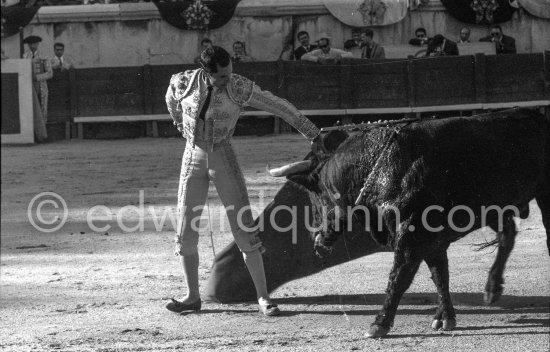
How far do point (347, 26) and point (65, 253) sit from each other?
30.4ft

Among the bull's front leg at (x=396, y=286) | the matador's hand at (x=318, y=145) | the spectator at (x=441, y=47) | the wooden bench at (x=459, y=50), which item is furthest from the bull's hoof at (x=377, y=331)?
the wooden bench at (x=459, y=50)

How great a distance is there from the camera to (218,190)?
4.71 meters

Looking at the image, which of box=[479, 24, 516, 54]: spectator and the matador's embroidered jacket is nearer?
the matador's embroidered jacket

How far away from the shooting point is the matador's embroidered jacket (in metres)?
4.61

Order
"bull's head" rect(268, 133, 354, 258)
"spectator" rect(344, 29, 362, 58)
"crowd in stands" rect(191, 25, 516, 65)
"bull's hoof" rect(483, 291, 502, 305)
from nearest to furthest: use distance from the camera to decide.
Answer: "bull's head" rect(268, 133, 354, 258)
"bull's hoof" rect(483, 291, 502, 305)
"crowd in stands" rect(191, 25, 516, 65)
"spectator" rect(344, 29, 362, 58)

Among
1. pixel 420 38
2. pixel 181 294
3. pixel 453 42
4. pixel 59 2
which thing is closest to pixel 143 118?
pixel 59 2

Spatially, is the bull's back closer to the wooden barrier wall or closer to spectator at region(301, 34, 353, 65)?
the wooden barrier wall

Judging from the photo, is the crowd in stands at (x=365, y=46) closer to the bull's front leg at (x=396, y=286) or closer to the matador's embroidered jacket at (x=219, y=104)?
the matador's embroidered jacket at (x=219, y=104)

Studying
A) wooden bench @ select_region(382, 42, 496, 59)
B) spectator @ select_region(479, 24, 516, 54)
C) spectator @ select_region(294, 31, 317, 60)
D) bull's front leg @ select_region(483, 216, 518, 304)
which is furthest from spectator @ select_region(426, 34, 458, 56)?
bull's front leg @ select_region(483, 216, 518, 304)

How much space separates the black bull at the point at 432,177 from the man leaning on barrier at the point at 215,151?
281mm

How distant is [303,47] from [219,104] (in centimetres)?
970

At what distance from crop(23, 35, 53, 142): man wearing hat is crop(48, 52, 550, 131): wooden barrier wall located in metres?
0.19

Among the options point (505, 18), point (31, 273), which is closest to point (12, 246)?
point (31, 273)

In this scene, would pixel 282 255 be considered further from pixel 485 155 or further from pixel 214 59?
pixel 485 155
